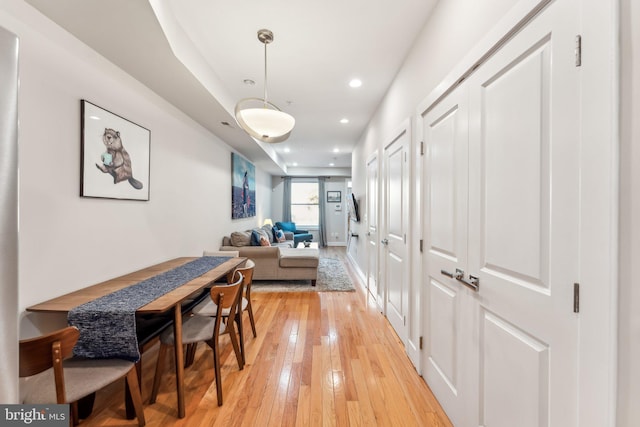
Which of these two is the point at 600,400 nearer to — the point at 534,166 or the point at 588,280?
the point at 588,280

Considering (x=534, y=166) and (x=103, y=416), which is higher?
(x=534, y=166)

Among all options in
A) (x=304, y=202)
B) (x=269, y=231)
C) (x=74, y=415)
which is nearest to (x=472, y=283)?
(x=74, y=415)

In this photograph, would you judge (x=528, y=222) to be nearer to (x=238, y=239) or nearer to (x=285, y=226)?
(x=238, y=239)

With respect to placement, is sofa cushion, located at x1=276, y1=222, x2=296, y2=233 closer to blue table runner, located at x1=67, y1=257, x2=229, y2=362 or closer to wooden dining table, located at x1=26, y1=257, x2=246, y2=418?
wooden dining table, located at x1=26, y1=257, x2=246, y2=418

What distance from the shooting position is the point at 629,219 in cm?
67

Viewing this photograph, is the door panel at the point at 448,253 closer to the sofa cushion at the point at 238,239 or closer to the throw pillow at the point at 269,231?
the sofa cushion at the point at 238,239

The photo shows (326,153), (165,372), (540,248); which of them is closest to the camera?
(540,248)

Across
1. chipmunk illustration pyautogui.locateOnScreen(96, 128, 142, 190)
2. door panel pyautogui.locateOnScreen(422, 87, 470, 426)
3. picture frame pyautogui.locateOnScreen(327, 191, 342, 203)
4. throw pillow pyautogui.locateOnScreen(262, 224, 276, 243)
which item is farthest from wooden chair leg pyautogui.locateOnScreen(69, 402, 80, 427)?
picture frame pyautogui.locateOnScreen(327, 191, 342, 203)

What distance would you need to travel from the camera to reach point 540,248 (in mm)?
933

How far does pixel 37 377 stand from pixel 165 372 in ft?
2.95

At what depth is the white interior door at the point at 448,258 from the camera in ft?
4.58

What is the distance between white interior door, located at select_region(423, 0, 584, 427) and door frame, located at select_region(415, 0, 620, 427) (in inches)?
1.6

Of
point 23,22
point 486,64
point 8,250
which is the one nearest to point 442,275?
point 486,64

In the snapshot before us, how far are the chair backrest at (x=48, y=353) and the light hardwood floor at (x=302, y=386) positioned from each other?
2.41 ft
